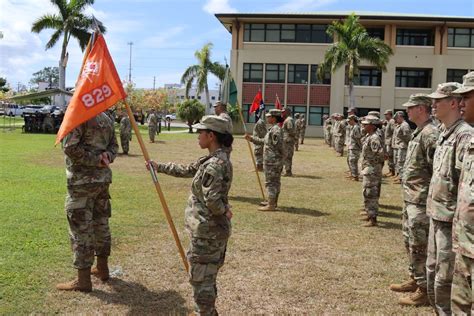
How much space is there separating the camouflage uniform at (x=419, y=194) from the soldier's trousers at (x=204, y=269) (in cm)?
228

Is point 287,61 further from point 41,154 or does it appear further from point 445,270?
point 445,270

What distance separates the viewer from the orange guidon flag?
512cm

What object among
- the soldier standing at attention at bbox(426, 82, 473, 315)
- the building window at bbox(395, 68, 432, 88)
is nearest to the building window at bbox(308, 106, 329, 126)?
the building window at bbox(395, 68, 432, 88)

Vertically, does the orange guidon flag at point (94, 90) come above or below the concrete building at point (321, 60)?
below

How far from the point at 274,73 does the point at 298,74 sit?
202 centimetres

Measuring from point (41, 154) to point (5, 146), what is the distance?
3947mm

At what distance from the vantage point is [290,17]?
4112cm

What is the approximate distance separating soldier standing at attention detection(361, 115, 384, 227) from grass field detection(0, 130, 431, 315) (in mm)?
338

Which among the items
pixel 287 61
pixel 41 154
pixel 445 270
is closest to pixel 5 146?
pixel 41 154

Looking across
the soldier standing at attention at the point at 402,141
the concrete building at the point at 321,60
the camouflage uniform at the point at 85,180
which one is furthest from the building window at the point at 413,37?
the camouflage uniform at the point at 85,180

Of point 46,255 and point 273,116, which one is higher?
point 273,116

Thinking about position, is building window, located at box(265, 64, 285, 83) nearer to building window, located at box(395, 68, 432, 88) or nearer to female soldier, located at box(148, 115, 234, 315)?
building window, located at box(395, 68, 432, 88)

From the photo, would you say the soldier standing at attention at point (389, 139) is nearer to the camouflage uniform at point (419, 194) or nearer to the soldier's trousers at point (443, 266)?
the camouflage uniform at point (419, 194)

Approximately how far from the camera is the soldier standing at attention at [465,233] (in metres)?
3.16
